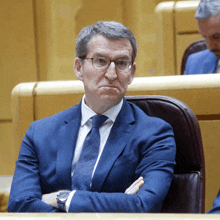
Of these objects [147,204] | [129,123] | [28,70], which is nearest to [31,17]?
[28,70]

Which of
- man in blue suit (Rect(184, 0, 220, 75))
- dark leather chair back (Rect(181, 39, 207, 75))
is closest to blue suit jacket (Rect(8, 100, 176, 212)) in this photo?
man in blue suit (Rect(184, 0, 220, 75))

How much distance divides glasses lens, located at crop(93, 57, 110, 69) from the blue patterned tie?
0.09 metres

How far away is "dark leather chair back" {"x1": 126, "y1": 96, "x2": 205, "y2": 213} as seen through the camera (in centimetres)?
71

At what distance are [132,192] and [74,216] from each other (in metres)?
0.41

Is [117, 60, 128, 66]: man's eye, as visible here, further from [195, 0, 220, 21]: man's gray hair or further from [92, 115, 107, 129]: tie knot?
[195, 0, 220, 21]: man's gray hair

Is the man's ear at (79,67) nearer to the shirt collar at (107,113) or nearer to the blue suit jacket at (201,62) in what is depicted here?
the shirt collar at (107,113)

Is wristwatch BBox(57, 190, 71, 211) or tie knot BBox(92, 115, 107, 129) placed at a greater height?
tie knot BBox(92, 115, 107, 129)

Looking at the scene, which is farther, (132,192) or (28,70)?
(28,70)

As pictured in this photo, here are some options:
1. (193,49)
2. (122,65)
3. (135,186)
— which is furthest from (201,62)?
(135,186)

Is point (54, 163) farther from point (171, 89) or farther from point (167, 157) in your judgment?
point (171, 89)

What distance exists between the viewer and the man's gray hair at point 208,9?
1243mm

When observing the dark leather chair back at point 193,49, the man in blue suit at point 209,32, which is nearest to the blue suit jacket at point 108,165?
the man in blue suit at point 209,32

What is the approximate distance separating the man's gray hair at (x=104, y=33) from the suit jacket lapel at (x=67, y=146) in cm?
11

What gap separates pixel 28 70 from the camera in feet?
6.73
